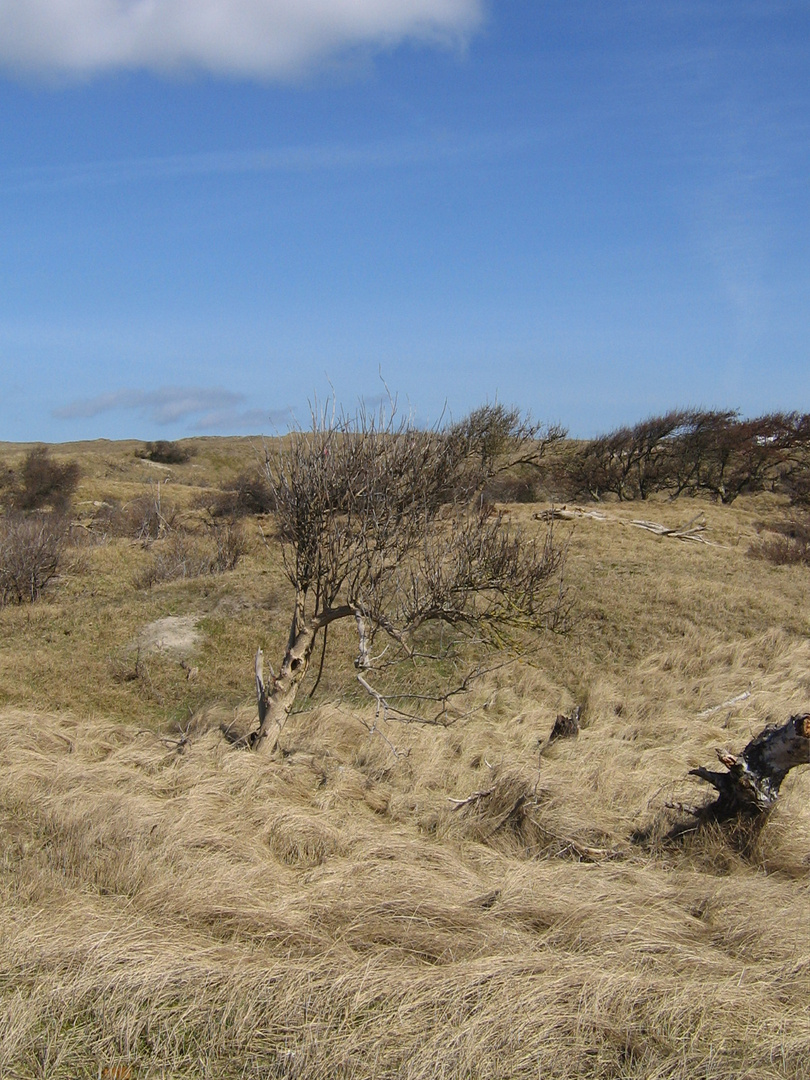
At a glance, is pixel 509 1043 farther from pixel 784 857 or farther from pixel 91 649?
pixel 91 649

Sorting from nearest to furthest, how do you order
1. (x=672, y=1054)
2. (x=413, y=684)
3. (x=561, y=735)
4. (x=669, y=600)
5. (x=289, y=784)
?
(x=672, y=1054) < (x=289, y=784) < (x=561, y=735) < (x=413, y=684) < (x=669, y=600)

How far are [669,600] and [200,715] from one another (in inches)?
359

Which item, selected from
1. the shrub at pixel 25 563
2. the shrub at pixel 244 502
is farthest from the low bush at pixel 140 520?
the shrub at pixel 25 563

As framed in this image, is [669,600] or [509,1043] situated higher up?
[669,600]

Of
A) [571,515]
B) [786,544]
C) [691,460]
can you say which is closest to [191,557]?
[571,515]

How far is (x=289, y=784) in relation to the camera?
8.09 metres

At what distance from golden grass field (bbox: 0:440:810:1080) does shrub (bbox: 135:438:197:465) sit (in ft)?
152

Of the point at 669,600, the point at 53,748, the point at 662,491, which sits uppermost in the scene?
the point at 662,491

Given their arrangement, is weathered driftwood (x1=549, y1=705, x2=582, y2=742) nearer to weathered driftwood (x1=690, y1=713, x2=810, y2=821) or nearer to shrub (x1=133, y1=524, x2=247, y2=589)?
weathered driftwood (x1=690, y1=713, x2=810, y2=821)

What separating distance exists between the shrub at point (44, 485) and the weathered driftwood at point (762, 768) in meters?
31.2

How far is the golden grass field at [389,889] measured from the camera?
13.1ft

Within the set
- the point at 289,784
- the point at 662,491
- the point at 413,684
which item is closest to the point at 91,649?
the point at 413,684

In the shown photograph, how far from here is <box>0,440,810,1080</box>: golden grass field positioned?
13.1ft

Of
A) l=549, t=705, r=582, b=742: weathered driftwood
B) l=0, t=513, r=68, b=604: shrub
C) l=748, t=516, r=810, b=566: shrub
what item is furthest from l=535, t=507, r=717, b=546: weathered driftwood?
l=549, t=705, r=582, b=742: weathered driftwood
